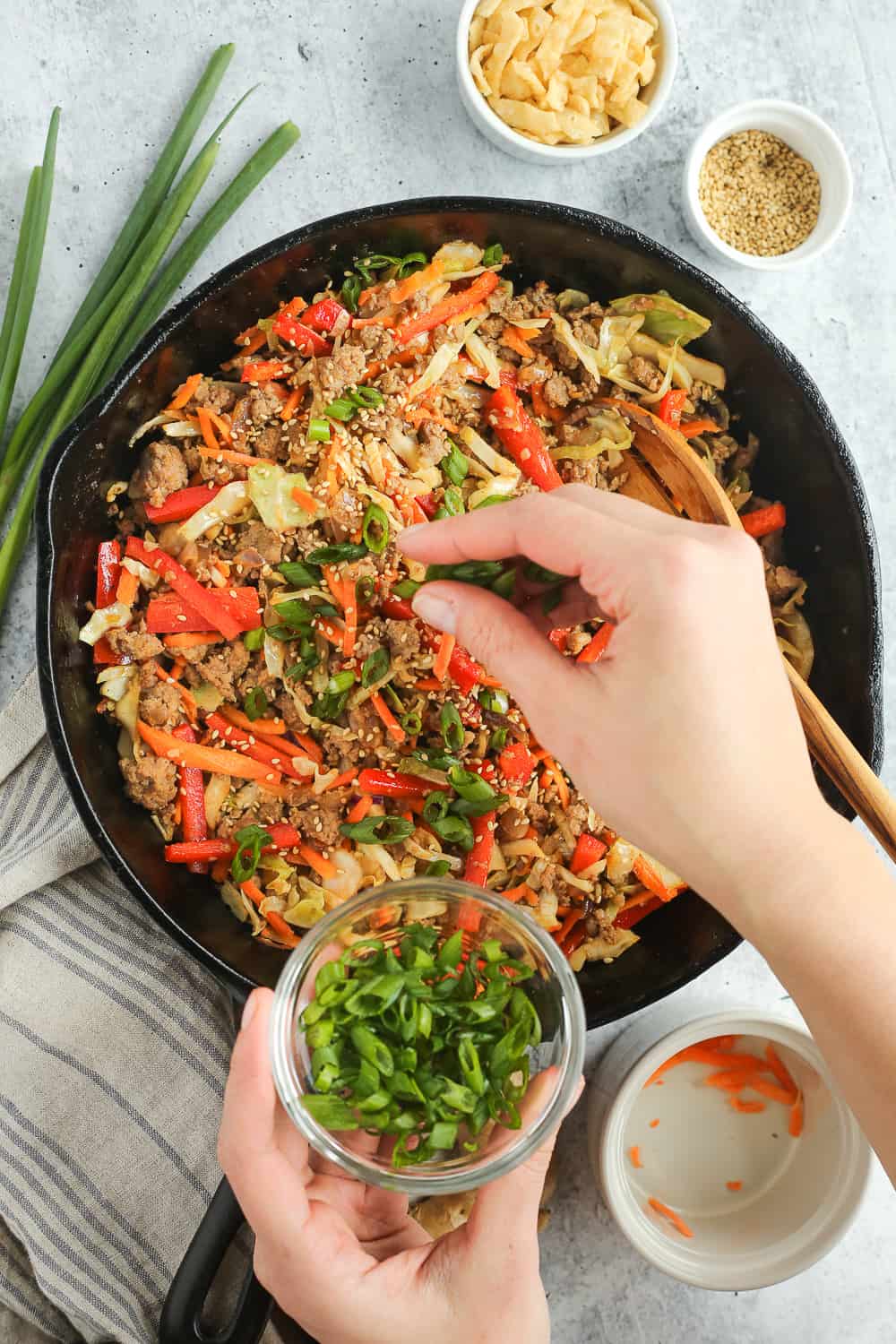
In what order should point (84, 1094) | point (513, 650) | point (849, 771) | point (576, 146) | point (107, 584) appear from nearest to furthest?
point (513, 650) < point (849, 771) < point (107, 584) < point (84, 1094) < point (576, 146)

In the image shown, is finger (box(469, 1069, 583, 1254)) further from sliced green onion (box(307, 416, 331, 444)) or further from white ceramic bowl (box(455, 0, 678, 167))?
white ceramic bowl (box(455, 0, 678, 167))

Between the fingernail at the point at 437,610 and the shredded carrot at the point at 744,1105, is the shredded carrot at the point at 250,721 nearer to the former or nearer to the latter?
the fingernail at the point at 437,610

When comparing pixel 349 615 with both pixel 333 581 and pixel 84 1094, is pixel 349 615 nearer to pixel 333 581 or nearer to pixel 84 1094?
pixel 333 581

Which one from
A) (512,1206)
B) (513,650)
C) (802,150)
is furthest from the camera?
(802,150)

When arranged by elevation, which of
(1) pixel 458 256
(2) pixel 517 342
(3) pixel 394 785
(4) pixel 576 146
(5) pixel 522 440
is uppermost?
(4) pixel 576 146

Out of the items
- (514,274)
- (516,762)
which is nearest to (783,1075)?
(516,762)

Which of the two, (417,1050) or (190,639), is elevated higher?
(190,639)

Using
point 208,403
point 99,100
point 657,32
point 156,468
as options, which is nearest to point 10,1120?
point 156,468

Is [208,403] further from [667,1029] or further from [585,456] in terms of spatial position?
[667,1029]
